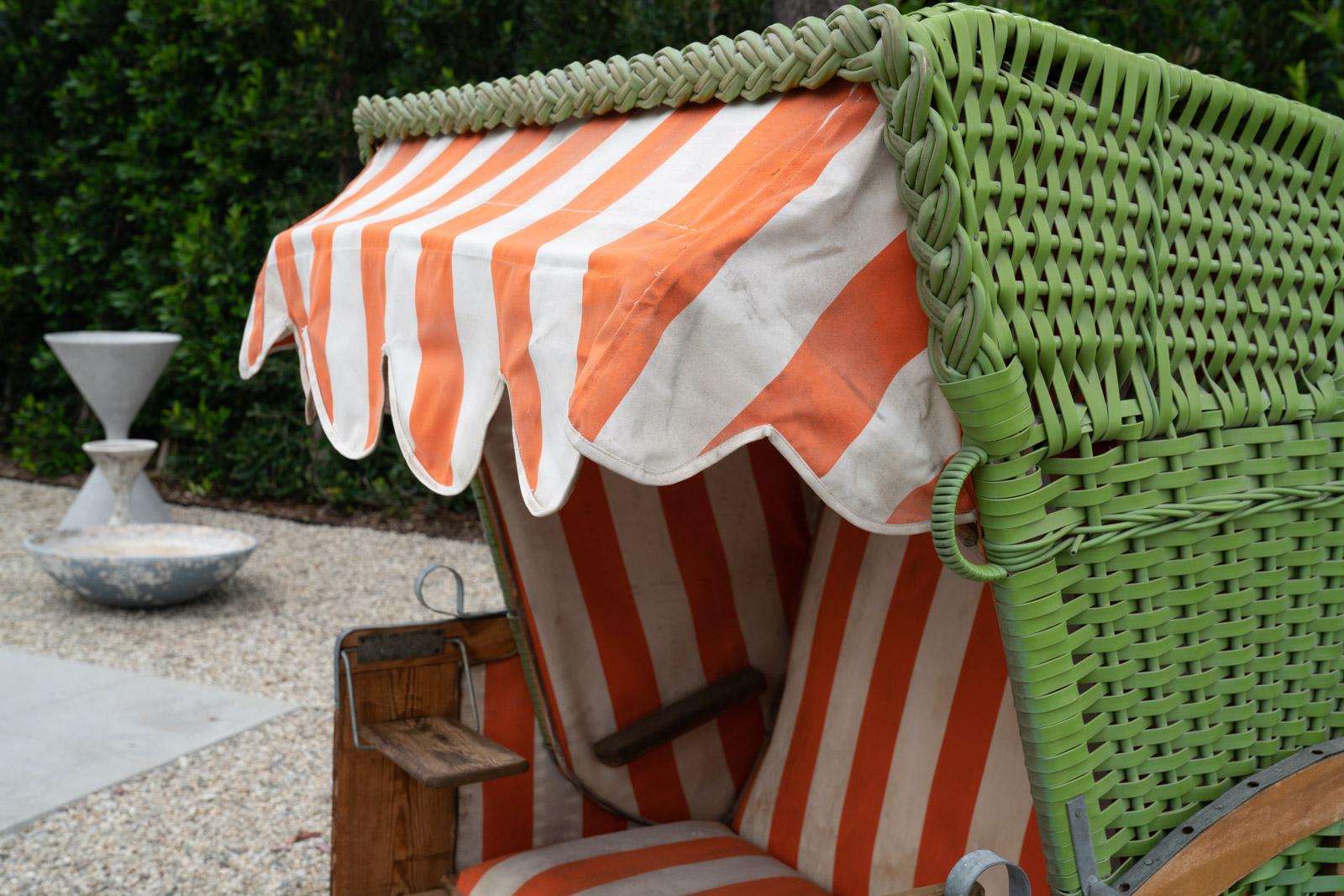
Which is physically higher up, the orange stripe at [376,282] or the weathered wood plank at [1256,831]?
the orange stripe at [376,282]

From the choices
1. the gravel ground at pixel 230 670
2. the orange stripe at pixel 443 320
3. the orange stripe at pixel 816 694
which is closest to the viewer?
the orange stripe at pixel 443 320

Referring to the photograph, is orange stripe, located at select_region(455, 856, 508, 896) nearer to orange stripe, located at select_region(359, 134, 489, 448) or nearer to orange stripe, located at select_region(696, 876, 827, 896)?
orange stripe, located at select_region(696, 876, 827, 896)

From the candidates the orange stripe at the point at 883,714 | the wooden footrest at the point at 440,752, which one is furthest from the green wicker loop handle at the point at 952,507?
the wooden footrest at the point at 440,752

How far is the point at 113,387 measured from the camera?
6.12m

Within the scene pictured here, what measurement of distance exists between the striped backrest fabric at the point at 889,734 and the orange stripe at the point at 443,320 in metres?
1.01

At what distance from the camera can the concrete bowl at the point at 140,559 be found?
192 inches

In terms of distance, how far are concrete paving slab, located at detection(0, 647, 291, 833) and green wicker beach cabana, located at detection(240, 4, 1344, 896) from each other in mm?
1720

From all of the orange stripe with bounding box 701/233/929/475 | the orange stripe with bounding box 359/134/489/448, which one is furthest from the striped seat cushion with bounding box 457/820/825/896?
the orange stripe with bounding box 701/233/929/475

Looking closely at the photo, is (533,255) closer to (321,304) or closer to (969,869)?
(321,304)

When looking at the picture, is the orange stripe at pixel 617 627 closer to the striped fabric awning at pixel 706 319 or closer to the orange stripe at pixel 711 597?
the orange stripe at pixel 711 597

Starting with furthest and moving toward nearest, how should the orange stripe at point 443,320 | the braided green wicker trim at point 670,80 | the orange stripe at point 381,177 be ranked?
1. the orange stripe at point 381,177
2. the orange stripe at point 443,320
3. the braided green wicker trim at point 670,80

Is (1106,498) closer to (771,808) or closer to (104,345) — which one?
(771,808)

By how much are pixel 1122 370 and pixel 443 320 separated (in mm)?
889

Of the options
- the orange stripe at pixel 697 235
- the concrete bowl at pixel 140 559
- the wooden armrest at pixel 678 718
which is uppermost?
the orange stripe at pixel 697 235
